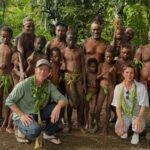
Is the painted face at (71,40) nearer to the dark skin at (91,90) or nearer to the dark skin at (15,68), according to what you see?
the dark skin at (91,90)

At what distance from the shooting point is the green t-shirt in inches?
211

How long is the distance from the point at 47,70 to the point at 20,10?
10.3 meters

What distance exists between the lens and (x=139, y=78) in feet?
21.0

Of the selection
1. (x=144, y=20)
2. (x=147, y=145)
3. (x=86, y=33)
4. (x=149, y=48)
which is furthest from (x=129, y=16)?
(x=147, y=145)

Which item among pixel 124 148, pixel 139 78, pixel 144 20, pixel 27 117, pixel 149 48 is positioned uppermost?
pixel 144 20

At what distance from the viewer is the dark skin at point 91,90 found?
630 cm

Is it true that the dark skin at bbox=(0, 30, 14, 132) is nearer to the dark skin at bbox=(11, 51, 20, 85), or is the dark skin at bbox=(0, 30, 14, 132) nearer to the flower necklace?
the dark skin at bbox=(11, 51, 20, 85)

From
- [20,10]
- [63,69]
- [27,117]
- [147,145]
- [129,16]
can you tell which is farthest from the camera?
[20,10]

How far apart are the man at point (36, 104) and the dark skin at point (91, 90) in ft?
2.90

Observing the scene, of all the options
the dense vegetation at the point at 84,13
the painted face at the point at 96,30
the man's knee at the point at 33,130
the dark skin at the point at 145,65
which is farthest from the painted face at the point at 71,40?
the dense vegetation at the point at 84,13

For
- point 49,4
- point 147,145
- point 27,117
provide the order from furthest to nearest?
point 49,4 < point 147,145 < point 27,117

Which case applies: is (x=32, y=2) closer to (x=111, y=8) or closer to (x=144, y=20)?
A: (x=111, y=8)

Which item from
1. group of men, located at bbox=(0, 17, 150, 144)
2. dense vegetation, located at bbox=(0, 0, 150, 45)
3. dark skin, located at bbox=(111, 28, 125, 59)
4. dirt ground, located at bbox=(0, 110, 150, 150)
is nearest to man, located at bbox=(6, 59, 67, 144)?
dirt ground, located at bbox=(0, 110, 150, 150)

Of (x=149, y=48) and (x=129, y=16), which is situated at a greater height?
(x=129, y=16)
